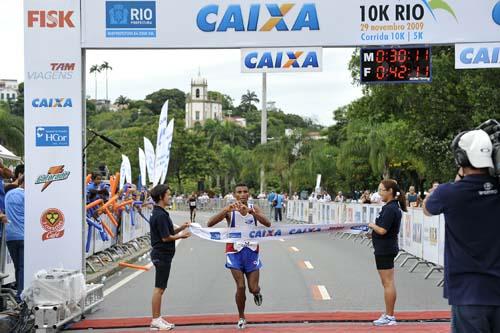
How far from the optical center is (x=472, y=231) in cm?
551

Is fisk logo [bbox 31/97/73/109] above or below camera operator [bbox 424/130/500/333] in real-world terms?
above

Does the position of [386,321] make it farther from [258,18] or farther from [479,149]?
[479,149]

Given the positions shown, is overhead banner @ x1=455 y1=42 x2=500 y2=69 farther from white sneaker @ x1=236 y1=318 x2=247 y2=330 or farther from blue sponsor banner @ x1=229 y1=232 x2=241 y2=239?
white sneaker @ x1=236 y1=318 x2=247 y2=330

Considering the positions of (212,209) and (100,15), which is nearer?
(100,15)

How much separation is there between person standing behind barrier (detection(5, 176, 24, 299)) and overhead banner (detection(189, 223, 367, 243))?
2.63m

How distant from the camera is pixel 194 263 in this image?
2098 cm

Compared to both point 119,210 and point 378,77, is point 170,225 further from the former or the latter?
point 119,210

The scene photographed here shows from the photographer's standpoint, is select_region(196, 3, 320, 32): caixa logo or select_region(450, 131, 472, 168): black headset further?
select_region(196, 3, 320, 32): caixa logo

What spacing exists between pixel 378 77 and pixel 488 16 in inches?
82.4

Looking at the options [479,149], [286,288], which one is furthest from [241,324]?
[479,149]

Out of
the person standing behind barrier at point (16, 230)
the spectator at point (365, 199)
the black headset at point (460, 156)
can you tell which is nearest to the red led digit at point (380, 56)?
the person standing behind barrier at point (16, 230)

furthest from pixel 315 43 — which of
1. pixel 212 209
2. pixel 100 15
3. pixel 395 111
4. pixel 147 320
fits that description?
pixel 212 209

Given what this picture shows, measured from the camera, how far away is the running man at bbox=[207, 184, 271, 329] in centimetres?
1071

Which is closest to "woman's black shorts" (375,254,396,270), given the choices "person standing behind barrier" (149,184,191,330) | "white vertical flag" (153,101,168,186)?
"person standing behind barrier" (149,184,191,330)
